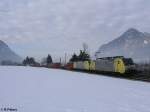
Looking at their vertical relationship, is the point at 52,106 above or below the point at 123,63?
below

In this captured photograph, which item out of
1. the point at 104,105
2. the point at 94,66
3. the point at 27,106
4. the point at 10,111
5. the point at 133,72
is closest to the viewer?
the point at 10,111

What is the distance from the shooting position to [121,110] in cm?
1137

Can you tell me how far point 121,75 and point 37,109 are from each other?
31.0 meters

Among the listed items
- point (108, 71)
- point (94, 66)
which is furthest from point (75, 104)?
point (94, 66)

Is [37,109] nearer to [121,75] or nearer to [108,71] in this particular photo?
[121,75]

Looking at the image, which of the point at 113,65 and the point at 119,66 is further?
the point at 113,65

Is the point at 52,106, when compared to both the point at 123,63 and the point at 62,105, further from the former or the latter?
the point at 123,63

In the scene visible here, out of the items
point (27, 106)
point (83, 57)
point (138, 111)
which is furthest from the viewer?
point (83, 57)

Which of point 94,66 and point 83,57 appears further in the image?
point 83,57

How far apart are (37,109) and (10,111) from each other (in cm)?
166

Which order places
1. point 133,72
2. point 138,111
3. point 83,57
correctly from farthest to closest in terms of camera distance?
point 83,57
point 133,72
point 138,111

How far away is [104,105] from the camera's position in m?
12.6

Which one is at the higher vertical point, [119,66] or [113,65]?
[113,65]

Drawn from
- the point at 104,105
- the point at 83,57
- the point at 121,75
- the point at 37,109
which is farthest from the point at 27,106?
the point at 83,57
